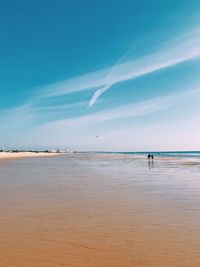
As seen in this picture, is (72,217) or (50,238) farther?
(72,217)

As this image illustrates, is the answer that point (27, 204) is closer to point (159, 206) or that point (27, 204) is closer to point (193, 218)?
point (159, 206)

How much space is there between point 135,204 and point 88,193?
11.2 ft

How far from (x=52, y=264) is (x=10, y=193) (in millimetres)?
8875

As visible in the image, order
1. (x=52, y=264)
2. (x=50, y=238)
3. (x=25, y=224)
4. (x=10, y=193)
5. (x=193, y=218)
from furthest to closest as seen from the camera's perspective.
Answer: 1. (x=10, y=193)
2. (x=193, y=218)
3. (x=25, y=224)
4. (x=50, y=238)
5. (x=52, y=264)

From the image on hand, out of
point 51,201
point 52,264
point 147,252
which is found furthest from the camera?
point 51,201

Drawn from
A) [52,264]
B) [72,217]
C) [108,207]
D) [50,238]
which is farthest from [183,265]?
[108,207]

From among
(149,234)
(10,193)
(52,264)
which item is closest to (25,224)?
(52,264)

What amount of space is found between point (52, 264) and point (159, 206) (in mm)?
6193

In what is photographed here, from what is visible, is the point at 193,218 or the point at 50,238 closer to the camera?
the point at 50,238

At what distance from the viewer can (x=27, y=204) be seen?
36.2ft

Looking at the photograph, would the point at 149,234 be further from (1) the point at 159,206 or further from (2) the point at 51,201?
(2) the point at 51,201

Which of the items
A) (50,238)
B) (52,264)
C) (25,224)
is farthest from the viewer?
(25,224)

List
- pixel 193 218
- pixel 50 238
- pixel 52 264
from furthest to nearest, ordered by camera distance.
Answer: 1. pixel 193 218
2. pixel 50 238
3. pixel 52 264

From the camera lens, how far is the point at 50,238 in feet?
23.0
